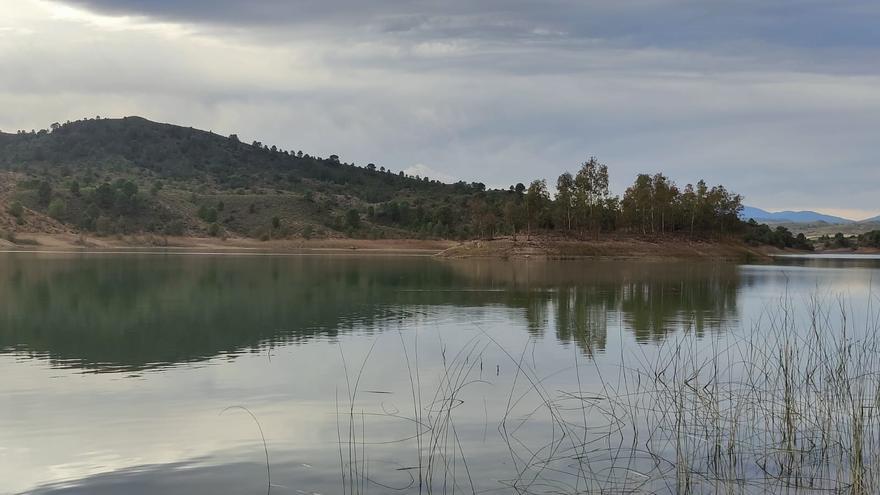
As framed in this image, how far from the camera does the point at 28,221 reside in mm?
A: 99438

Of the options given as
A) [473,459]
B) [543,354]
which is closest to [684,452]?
[473,459]

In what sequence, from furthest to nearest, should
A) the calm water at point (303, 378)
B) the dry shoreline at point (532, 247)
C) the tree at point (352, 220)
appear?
1. the tree at point (352, 220)
2. the dry shoreline at point (532, 247)
3. the calm water at point (303, 378)

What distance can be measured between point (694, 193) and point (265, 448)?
105m

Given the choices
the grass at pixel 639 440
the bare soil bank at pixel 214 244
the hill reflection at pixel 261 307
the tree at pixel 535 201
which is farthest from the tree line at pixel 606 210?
the grass at pixel 639 440

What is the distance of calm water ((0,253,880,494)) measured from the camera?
1076 centimetres

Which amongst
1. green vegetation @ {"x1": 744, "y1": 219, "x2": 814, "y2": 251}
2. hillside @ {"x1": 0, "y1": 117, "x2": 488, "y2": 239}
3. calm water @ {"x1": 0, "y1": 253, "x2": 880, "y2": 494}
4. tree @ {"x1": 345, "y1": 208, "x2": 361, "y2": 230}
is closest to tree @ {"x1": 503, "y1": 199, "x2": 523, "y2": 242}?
hillside @ {"x1": 0, "y1": 117, "x2": 488, "y2": 239}

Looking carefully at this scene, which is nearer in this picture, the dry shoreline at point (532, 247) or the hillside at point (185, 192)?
the dry shoreline at point (532, 247)

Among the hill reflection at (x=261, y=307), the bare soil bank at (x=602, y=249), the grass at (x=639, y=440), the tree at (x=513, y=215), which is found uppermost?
the tree at (x=513, y=215)

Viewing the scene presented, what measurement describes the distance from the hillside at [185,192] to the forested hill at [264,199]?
0.25 meters

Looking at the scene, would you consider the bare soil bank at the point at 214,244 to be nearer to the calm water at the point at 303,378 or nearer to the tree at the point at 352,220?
the tree at the point at 352,220

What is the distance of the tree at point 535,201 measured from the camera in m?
94.8

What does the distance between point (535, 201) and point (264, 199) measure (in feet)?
203

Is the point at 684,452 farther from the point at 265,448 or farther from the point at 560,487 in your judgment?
the point at 265,448

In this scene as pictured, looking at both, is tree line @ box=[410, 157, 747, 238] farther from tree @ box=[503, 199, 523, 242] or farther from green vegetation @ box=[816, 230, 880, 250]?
green vegetation @ box=[816, 230, 880, 250]
